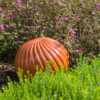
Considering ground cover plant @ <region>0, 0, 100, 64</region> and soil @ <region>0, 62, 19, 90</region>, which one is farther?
ground cover plant @ <region>0, 0, 100, 64</region>

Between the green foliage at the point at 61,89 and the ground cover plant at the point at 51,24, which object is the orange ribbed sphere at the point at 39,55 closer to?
the ground cover plant at the point at 51,24

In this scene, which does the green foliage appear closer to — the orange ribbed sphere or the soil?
the orange ribbed sphere

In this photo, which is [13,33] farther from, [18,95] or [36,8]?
[18,95]

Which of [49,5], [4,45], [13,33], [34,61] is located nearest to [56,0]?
[49,5]

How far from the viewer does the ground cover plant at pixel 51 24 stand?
471 cm

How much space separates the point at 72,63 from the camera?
4594 millimetres

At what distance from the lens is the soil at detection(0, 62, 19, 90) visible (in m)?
4.11

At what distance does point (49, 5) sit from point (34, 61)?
1.77 m

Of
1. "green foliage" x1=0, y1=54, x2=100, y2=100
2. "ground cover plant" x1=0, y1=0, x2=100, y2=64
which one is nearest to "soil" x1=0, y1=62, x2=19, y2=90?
"ground cover plant" x1=0, y1=0, x2=100, y2=64

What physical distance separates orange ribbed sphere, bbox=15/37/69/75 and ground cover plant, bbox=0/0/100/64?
23.9 inches

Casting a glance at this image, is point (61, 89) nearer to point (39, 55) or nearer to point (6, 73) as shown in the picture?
point (39, 55)

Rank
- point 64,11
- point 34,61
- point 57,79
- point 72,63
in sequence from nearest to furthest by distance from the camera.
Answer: point 57,79, point 34,61, point 72,63, point 64,11

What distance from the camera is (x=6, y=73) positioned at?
4367mm

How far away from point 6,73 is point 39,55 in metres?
0.95
